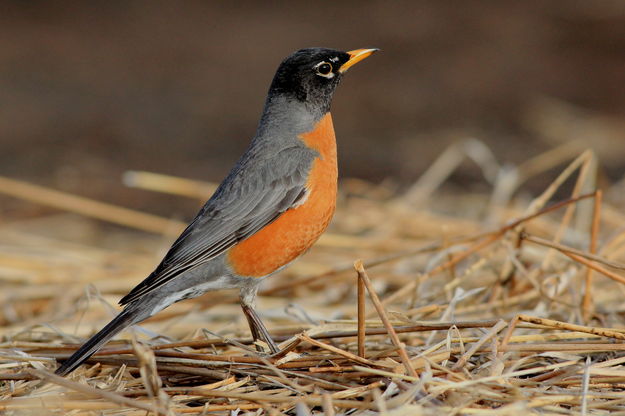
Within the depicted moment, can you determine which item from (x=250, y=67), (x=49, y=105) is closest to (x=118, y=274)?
(x=49, y=105)

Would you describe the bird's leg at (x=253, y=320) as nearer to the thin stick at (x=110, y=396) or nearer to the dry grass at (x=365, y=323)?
the dry grass at (x=365, y=323)

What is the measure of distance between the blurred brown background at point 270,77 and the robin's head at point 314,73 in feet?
15.5

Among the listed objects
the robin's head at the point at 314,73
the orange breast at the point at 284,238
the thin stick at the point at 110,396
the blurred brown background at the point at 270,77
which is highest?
the blurred brown background at the point at 270,77

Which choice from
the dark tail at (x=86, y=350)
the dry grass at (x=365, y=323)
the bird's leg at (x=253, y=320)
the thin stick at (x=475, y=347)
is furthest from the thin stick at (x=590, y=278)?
the dark tail at (x=86, y=350)

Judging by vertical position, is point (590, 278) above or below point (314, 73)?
below

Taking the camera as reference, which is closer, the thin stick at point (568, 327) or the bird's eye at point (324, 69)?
the thin stick at point (568, 327)

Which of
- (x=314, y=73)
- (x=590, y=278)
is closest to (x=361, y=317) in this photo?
(x=590, y=278)

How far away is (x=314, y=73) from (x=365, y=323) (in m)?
1.56

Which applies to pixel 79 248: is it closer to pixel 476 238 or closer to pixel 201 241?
pixel 201 241

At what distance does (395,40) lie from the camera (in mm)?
14344

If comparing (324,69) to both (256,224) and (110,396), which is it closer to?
(256,224)

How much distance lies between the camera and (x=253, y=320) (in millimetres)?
4441

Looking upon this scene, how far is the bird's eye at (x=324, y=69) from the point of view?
4.91m

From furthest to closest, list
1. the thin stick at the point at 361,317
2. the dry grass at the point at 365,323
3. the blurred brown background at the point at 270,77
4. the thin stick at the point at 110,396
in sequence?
the blurred brown background at the point at 270,77
the thin stick at the point at 361,317
the dry grass at the point at 365,323
the thin stick at the point at 110,396
